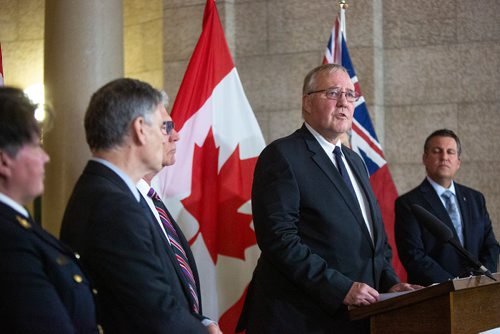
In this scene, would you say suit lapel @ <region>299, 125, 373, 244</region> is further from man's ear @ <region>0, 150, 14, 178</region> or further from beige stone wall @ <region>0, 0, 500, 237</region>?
beige stone wall @ <region>0, 0, 500, 237</region>

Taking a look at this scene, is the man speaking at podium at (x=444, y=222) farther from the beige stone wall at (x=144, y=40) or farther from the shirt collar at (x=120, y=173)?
the beige stone wall at (x=144, y=40)

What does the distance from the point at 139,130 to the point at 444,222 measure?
250 cm

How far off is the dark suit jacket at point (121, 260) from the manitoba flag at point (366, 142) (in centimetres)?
305

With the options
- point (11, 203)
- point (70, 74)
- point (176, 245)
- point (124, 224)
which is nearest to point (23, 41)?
point (70, 74)

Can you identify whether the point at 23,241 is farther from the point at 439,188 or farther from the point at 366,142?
the point at 366,142

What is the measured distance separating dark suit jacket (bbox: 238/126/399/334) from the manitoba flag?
1.72 m

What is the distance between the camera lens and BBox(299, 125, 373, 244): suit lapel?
10.8ft

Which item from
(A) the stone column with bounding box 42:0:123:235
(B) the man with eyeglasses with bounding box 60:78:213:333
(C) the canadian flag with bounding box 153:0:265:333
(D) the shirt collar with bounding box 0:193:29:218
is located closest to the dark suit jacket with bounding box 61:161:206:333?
(B) the man with eyeglasses with bounding box 60:78:213:333

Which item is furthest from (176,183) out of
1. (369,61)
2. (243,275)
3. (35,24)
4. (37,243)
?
(35,24)

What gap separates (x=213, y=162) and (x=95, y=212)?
2335 millimetres

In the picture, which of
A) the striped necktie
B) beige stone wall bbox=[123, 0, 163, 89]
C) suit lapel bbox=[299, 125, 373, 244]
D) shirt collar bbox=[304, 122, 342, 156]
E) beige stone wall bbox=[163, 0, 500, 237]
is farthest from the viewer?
beige stone wall bbox=[123, 0, 163, 89]

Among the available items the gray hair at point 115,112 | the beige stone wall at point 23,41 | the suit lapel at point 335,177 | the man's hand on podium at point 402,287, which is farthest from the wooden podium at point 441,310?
the beige stone wall at point 23,41

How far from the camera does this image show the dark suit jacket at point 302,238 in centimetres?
318

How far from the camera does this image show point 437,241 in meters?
4.23
